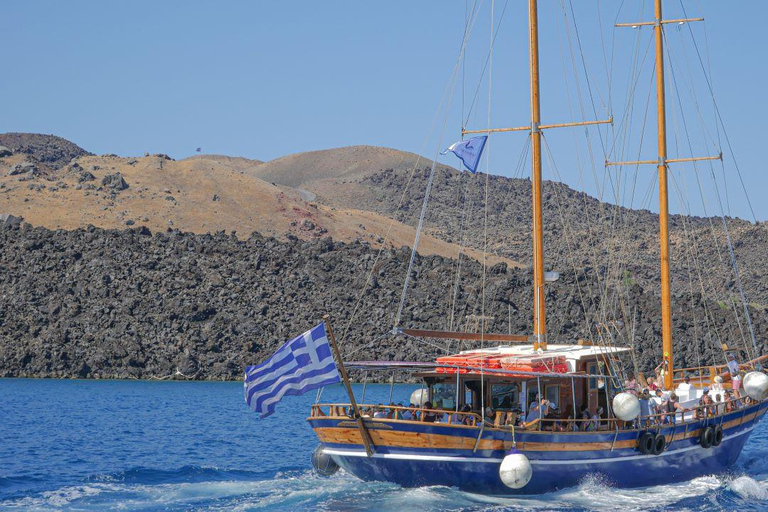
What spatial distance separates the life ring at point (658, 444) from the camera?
121ft

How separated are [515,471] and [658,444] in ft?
25.1

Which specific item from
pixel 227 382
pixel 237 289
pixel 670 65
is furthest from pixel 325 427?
pixel 237 289

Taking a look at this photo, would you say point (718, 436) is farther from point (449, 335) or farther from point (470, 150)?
point (470, 150)

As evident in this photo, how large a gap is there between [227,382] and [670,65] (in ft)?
188

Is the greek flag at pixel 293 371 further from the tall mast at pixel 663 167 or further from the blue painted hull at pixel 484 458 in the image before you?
the tall mast at pixel 663 167

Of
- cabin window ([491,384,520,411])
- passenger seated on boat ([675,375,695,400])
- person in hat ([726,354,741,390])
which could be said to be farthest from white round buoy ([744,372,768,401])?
cabin window ([491,384,520,411])

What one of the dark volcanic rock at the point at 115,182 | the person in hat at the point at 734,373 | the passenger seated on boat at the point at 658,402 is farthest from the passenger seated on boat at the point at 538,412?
the dark volcanic rock at the point at 115,182

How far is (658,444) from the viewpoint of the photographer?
122ft

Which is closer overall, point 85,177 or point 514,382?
point 514,382

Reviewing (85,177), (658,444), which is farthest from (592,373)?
(85,177)

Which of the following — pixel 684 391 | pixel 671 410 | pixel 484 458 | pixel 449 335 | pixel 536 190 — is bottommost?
pixel 484 458

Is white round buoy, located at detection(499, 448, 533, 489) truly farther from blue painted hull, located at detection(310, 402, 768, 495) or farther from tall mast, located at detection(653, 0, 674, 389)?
tall mast, located at detection(653, 0, 674, 389)

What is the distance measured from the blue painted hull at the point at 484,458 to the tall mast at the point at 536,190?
15.0 ft

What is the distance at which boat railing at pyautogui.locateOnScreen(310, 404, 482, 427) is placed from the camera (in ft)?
107
